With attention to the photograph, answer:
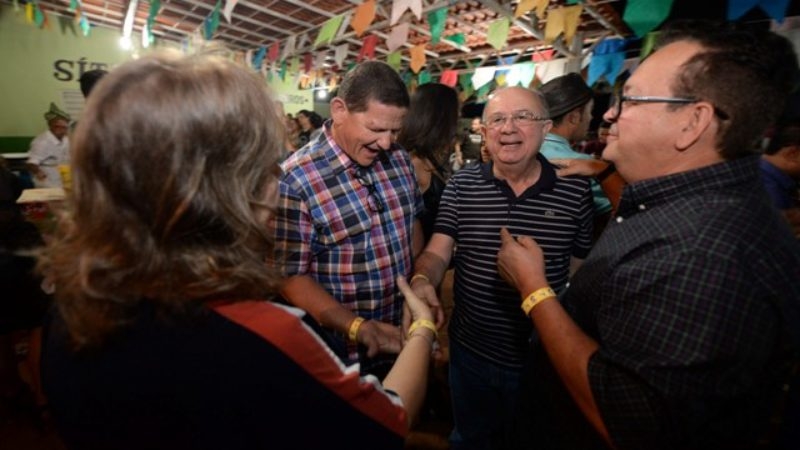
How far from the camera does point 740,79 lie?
3.20ft

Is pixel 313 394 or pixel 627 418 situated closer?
pixel 313 394

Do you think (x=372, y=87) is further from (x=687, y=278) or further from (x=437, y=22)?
(x=437, y=22)

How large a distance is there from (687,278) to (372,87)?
1372mm

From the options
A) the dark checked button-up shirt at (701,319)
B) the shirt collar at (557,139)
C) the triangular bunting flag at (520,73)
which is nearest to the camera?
the dark checked button-up shirt at (701,319)

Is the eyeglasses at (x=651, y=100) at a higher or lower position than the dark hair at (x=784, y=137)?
lower

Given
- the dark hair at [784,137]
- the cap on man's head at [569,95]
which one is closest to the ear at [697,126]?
the cap on man's head at [569,95]

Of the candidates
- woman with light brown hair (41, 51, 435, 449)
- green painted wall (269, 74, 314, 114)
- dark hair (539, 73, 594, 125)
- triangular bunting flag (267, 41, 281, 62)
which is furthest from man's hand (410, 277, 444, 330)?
green painted wall (269, 74, 314, 114)

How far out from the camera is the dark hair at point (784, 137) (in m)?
2.50

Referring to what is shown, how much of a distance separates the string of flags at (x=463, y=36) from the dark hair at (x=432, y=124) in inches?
48.9

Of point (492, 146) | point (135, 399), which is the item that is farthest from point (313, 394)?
point (492, 146)

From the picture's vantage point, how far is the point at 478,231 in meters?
1.92

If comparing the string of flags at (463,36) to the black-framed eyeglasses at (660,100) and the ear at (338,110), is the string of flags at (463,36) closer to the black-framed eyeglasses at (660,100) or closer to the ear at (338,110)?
A: the ear at (338,110)

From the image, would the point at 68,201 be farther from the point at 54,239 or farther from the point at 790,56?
the point at 790,56

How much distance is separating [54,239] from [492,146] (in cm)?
169
